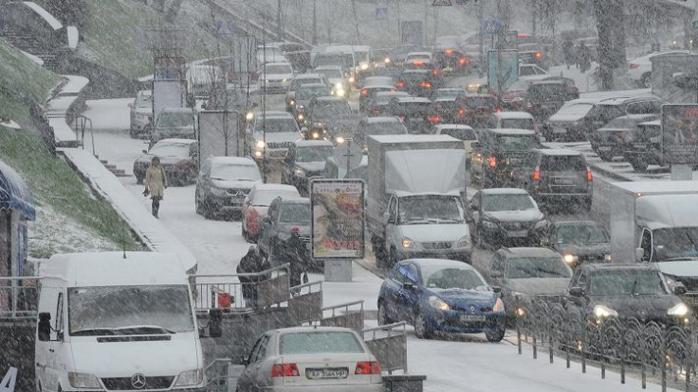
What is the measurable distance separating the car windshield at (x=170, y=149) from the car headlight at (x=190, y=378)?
33864 millimetres

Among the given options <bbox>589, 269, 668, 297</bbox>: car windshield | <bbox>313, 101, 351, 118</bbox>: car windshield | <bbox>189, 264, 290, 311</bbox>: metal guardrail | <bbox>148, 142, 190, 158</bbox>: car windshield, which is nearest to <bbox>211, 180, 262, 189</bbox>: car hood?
<bbox>148, 142, 190, 158</bbox>: car windshield

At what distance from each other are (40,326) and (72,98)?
48098 mm

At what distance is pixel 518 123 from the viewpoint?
57.2 meters

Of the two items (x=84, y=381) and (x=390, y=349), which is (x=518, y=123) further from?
(x=84, y=381)

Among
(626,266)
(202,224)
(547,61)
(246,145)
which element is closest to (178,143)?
(246,145)

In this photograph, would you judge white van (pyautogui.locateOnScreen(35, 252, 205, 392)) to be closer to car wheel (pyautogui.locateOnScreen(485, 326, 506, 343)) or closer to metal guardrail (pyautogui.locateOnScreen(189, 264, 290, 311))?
Result: metal guardrail (pyautogui.locateOnScreen(189, 264, 290, 311))

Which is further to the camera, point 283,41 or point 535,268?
point 283,41

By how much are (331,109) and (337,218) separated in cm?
2855

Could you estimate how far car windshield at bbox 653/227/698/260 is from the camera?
32.3 metres

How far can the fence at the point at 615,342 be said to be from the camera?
23.7 metres

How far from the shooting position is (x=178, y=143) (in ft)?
180

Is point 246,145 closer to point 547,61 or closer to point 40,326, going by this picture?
point 40,326

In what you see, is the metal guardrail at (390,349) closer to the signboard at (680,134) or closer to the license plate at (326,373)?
the license plate at (326,373)

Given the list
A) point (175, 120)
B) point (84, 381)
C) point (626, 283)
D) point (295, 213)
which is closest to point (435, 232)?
point (295, 213)
